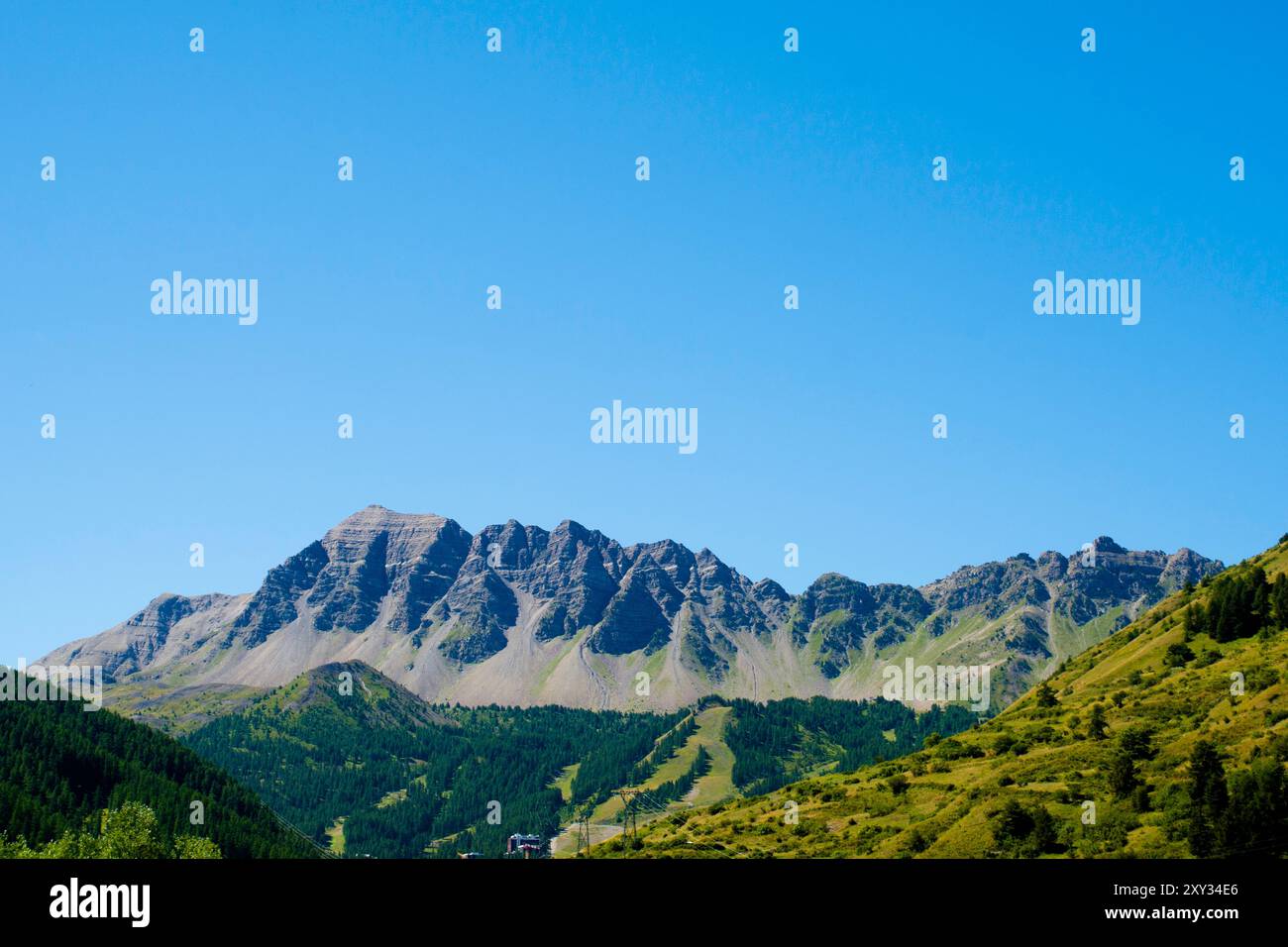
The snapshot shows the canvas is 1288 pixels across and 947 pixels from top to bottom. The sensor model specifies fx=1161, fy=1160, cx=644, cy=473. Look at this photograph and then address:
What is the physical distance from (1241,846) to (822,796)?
8418 centimetres

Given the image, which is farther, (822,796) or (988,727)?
(988,727)

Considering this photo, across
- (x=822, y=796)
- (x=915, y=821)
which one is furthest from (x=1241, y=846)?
(x=822, y=796)

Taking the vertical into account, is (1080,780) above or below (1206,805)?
below

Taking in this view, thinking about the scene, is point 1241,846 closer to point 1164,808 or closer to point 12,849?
point 1164,808

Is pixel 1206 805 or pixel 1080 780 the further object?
pixel 1080 780

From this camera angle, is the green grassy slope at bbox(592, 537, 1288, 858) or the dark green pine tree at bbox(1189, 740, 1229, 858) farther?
the green grassy slope at bbox(592, 537, 1288, 858)

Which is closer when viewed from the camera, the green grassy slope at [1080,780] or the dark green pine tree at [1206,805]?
the dark green pine tree at [1206,805]

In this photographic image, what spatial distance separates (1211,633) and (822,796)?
207ft

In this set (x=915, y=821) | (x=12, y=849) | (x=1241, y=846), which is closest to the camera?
(x=1241, y=846)
